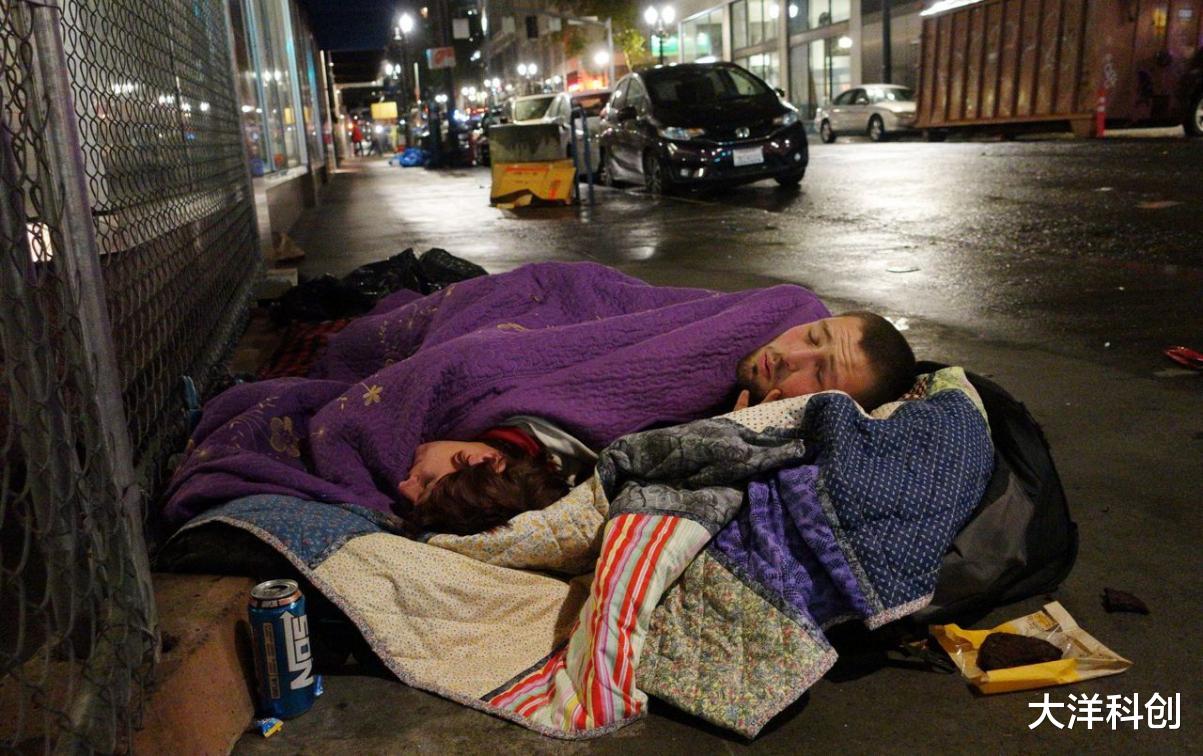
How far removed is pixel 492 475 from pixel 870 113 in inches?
885

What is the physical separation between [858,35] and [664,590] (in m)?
31.0

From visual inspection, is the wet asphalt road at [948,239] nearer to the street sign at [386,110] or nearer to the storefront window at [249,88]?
the storefront window at [249,88]

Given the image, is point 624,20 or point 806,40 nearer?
point 806,40

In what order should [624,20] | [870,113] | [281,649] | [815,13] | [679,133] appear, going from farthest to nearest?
[624,20], [815,13], [870,113], [679,133], [281,649]

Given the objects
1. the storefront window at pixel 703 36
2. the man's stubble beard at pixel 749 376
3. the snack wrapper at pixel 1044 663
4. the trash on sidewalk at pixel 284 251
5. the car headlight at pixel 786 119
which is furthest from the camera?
the storefront window at pixel 703 36

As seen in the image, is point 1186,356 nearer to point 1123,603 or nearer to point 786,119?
point 1123,603

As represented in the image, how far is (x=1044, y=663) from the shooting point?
6.23ft

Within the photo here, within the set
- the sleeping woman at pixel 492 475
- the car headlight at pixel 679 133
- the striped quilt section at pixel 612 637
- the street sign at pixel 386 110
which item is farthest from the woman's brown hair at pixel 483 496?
the street sign at pixel 386 110

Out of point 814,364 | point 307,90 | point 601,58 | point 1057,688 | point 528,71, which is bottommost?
point 1057,688

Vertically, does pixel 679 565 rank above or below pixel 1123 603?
above

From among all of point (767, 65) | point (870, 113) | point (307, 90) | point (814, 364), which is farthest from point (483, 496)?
point (767, 65)

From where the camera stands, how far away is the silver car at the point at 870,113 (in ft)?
72.8

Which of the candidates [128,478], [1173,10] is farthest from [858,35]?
[128,478]

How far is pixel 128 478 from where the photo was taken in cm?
162
